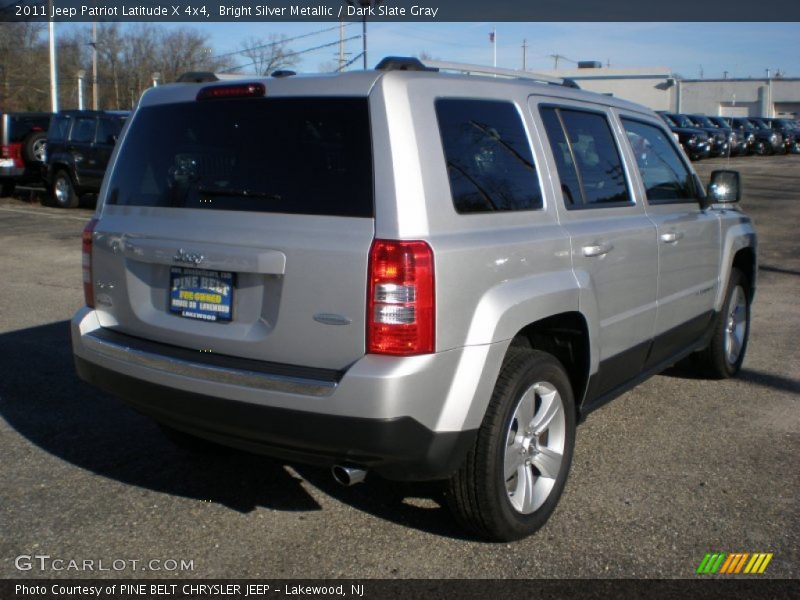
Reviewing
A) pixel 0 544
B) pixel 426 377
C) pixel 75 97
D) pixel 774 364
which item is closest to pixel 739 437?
pixel 774 364

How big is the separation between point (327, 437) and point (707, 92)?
7823 cm

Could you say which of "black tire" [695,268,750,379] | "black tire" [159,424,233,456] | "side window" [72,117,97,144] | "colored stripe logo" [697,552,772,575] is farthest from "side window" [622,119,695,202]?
"side window" [72,117,97,144]

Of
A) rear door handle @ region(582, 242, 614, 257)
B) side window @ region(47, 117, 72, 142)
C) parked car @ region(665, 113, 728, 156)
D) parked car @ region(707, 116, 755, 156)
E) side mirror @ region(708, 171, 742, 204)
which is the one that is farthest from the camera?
parked car @ region(707, 116, 755, 156)

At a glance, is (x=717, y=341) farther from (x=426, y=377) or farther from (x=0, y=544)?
(x=0, y=544)

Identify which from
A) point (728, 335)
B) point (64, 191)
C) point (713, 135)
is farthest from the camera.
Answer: point (713, 135)

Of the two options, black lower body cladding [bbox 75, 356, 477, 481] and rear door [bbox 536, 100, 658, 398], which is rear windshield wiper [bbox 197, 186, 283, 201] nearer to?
black lower body cladding [bbox 75, 356, 477, 481]

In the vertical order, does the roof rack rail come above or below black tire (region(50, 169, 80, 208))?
above

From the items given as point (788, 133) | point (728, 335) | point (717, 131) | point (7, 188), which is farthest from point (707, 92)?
point (728, 335)

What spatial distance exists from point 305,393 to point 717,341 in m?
3.75

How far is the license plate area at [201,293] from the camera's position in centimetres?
338

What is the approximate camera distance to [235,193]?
136 inches

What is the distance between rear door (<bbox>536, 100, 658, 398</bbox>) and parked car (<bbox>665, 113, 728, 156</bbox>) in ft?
99.6

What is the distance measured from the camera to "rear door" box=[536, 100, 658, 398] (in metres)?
4.02

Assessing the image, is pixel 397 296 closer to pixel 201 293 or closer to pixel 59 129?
pixel 201 293
